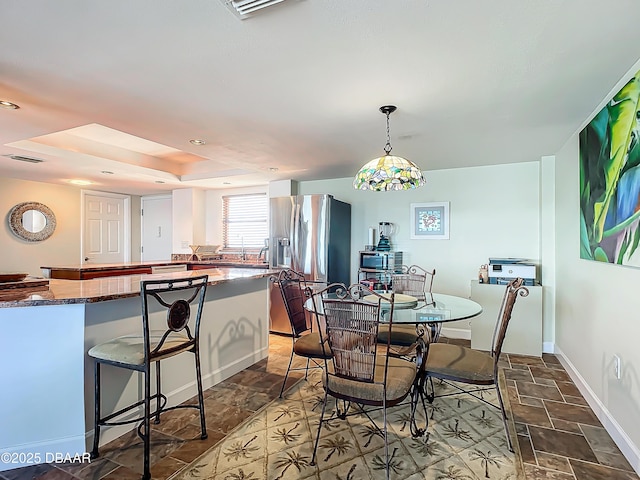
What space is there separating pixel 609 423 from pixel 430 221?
2.79 metres

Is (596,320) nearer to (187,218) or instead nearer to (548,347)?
(548,347)

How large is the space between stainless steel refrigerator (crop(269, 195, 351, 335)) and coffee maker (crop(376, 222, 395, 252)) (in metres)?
0.51

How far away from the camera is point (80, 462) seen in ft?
6.24

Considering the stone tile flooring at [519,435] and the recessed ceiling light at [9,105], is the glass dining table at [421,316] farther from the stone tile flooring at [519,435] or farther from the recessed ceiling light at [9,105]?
the recessed ceiling light at [9,105]

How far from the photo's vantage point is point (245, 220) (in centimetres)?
604

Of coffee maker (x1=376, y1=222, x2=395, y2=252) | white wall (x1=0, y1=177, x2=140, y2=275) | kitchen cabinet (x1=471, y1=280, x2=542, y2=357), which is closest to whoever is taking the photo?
kitchen cabinet (x1=471, y1=280, x2=542, y2=357)

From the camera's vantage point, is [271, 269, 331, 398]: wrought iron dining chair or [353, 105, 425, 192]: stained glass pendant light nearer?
[353, 105, 425, 192]: stained glass pendant light

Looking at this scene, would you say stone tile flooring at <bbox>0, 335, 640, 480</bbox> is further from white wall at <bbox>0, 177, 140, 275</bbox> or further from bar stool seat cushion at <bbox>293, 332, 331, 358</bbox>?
white wall at <bbox>0, 177, 140, 275</bbox>

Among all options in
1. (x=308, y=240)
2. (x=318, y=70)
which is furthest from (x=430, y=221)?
(x=318, y=70)

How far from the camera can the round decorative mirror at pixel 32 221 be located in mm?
5051

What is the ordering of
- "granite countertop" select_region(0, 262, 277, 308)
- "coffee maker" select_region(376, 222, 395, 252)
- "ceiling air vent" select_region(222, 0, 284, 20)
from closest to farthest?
"ceiling air vent" select_region(222, 0, 284, 20) < "granite countertop" select_region(0, 262, 277, 308) < "coffee maker" select_region(376, 222, 395, 252)

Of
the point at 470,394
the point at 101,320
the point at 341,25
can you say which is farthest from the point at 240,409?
the point at 341,25

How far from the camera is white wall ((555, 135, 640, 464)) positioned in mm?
1912

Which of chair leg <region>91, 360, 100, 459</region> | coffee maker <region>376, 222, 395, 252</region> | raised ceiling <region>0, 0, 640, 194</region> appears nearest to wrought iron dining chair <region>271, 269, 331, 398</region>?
chair leg <region>91, 360, 100, 459</region>
